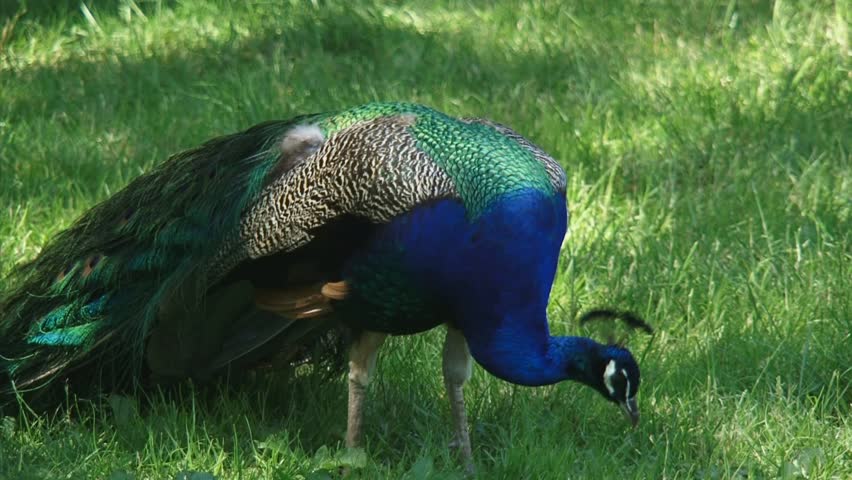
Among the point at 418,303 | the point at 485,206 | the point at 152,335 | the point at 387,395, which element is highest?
the point at 485,206

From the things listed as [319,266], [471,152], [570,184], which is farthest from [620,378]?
[570,184]

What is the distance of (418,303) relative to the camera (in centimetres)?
317

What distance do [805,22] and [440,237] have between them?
3.55m

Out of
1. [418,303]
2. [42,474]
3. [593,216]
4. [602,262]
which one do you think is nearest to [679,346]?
[602,262]

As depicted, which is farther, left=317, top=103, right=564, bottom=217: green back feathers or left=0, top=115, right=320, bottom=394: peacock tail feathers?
left=0, top=115, right=320, bottom=394: peacock tail feathers

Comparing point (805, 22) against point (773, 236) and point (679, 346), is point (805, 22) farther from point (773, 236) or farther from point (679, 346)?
point (679, 346)

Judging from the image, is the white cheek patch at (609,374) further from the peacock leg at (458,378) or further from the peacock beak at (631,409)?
the peacock leg at (458,378)

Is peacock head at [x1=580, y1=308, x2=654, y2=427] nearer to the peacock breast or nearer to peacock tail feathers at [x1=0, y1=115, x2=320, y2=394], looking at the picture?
the peacock breast

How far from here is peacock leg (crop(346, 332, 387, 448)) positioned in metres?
3.47

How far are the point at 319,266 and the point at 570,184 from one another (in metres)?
1.70

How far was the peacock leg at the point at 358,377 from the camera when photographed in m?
3.47

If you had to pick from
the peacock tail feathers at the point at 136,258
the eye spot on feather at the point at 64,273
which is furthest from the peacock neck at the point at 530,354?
the eye spot on feather at the point at 64,273

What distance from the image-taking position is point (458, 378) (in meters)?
Answer: 3.53

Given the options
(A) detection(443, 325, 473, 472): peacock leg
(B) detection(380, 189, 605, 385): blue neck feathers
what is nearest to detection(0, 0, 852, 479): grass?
(A) detection(443, 325, 473, 472): peacock leg
